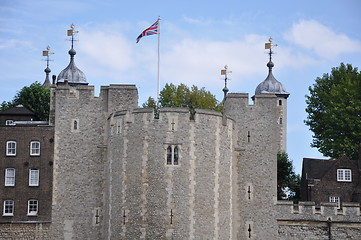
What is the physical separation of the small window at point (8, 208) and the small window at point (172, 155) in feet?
37.9

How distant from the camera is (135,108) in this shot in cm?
5631

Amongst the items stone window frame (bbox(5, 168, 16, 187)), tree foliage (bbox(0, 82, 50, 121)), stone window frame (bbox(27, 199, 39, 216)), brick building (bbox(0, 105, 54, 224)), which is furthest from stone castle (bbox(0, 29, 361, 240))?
tree foliage (bbox(0, 82, 50, 121))

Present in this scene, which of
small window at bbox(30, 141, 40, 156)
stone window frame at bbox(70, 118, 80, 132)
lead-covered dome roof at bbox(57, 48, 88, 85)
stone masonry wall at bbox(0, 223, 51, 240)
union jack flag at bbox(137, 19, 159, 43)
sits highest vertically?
lead-covered dome roof at bbox(57, 48, 88, 85)

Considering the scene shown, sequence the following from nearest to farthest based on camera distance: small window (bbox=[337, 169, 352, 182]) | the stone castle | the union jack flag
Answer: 1. the stone castle
2. the union jack flag
3. small window (bbox=[337, 169, 352, 182])

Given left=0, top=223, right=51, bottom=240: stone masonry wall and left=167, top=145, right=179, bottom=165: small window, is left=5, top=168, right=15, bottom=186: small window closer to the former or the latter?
left=0, top=223, right=51, bottom=240: stone masonry wall

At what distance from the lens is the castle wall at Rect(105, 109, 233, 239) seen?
173 feet

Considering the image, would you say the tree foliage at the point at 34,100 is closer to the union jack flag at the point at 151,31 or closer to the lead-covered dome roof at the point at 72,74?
the lead-covered dome roof at the point at 72,74

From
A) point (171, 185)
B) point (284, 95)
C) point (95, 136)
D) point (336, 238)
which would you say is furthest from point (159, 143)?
point (284, 95)

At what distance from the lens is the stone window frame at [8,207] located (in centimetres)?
5772

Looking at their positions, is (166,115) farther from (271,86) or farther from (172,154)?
(271,86)

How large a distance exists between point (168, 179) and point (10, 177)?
11680mm

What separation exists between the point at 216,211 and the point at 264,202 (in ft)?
16.0

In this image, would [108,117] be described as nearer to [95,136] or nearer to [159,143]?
[95,136]

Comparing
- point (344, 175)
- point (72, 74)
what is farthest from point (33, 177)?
point (72, 74)
